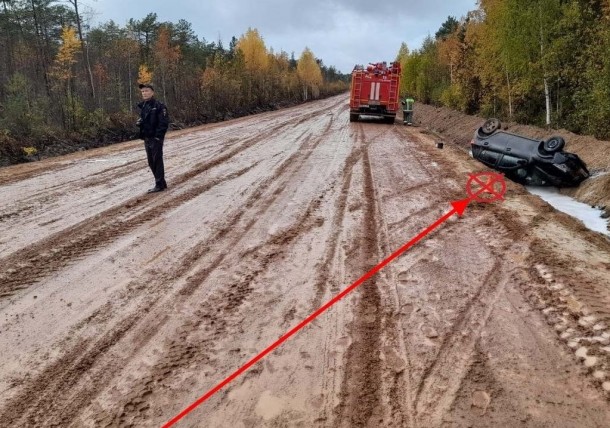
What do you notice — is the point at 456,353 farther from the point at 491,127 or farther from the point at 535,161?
the point at 491,127

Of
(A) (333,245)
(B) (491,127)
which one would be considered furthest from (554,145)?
(A) (333,245)

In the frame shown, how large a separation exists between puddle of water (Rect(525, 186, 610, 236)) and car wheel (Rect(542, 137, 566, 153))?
2.44 feet

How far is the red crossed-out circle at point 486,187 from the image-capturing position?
6.63 metres

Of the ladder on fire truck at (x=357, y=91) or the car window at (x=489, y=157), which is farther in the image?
the ladder on fire truck at (x=357, y=91)

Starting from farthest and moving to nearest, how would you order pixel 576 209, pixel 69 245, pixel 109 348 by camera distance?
pixel 576 209 → pixel 69 245 → pixel 109 348

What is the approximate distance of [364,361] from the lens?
109 inches

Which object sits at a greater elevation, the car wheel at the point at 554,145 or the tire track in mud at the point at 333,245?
the car wheel at the point at 554,145

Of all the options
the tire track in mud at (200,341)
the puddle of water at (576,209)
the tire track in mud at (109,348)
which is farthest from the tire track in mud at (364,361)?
the puddle of water at (576,209)

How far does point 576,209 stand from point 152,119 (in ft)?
22.5

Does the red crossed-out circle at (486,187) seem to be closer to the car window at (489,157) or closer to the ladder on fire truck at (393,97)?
the car window at (489,157)

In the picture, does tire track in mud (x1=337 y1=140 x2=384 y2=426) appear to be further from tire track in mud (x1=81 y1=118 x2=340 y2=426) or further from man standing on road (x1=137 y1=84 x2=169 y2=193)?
man standing on road (x1=137 y1=84 x2=169 y2=193)

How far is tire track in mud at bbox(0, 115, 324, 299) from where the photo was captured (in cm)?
409

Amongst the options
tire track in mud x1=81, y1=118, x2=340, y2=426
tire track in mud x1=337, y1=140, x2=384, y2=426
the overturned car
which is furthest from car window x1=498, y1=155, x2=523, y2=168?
tire track in mud x1=337, y1=140, x2=384, y2=426

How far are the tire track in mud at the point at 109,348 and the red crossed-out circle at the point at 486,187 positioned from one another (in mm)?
3313
